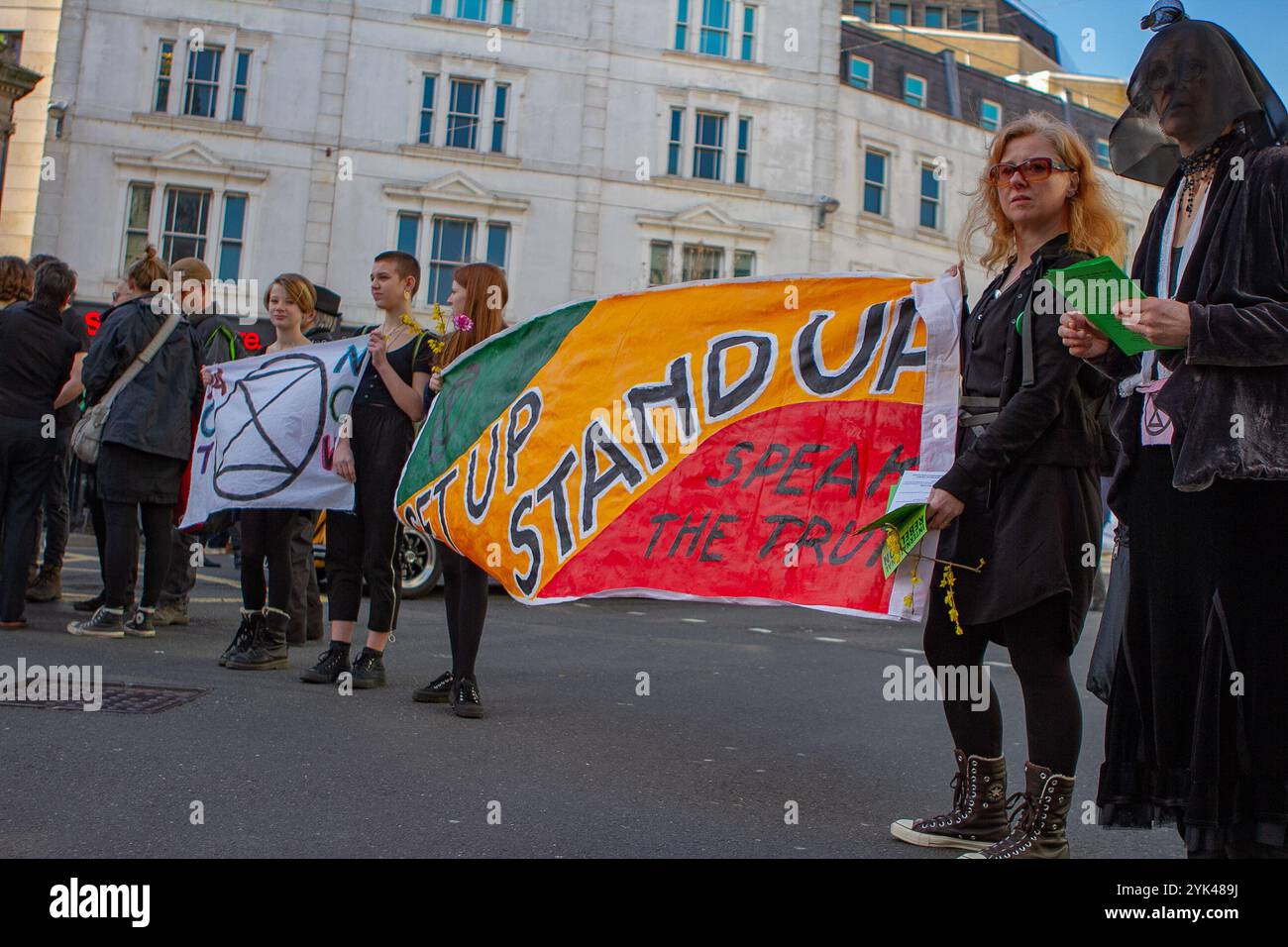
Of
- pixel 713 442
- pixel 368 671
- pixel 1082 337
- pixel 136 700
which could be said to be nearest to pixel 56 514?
pixel 368 671

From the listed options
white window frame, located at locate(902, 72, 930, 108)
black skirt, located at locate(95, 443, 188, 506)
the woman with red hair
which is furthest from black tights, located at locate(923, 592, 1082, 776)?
white window frame, located at locate(902, 72, 930, 108)

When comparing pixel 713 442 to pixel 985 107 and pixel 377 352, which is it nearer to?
pixel 377 352

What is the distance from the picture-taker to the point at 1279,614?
286 cm

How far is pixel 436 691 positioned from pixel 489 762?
1.32 m

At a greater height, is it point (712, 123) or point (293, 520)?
point (712, 123)

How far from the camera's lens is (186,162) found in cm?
2688

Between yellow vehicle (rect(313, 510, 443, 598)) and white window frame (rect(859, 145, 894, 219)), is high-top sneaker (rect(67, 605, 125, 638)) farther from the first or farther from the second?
white window frame (rect(859, 145, 894, 219))

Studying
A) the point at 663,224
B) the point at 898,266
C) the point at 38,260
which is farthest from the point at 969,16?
the point at 38,260

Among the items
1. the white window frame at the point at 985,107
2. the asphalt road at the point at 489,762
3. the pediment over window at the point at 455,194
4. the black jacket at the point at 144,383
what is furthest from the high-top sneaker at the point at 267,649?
the white window frame at the point at 985,107

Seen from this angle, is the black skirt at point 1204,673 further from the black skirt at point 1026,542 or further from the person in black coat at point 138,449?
the person in black coat at point 138,449

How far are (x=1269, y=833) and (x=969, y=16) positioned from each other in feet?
186

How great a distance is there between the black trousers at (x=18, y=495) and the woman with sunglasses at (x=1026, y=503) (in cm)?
593

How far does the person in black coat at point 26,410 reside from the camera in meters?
7.69
